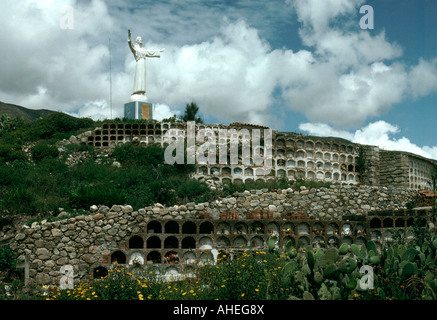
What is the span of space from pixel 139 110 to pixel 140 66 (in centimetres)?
312

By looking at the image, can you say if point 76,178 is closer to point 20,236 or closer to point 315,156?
point 20,236

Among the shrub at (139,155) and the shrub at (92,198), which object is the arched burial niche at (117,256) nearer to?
the shrub at (92,198)

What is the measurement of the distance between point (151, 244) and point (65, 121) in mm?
12897

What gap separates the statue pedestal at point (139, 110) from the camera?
2258cm

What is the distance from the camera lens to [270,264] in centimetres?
821

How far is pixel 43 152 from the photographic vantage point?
18688 mm

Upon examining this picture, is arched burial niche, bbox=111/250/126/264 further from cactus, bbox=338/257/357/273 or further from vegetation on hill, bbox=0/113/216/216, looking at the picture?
cactus, bbox=338/257/357/273

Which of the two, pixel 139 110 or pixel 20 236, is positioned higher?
pixel 139 110

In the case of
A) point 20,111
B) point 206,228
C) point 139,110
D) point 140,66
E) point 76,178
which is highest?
point 20,111

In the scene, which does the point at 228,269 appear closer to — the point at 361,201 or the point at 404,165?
the point at 361,201

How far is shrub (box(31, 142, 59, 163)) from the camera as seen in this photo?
1859cm

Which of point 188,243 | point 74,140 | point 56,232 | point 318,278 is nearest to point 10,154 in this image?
point 74,140
